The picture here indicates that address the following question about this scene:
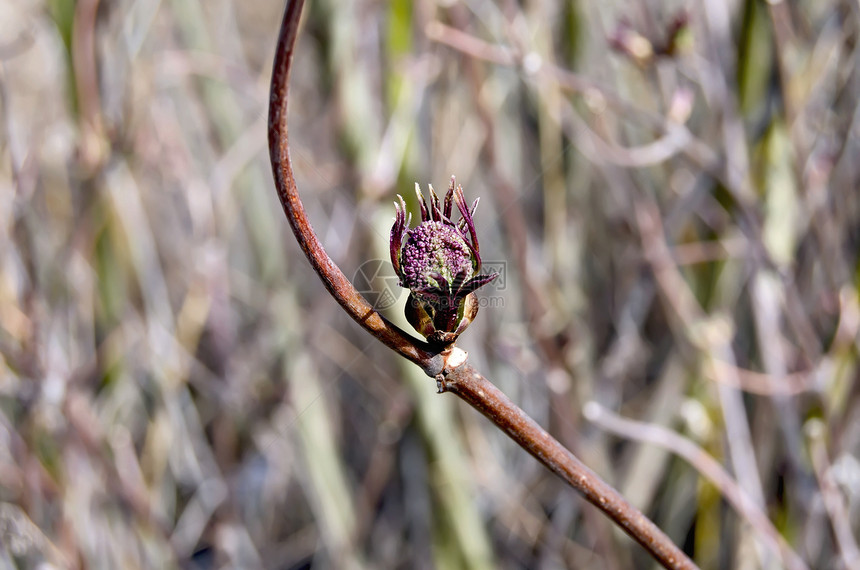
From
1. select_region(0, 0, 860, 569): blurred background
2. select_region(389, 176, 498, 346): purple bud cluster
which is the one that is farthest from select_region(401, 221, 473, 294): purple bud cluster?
select_region(0, 0, 860, 569): blurred background

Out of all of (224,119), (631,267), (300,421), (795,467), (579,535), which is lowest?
(579,535)

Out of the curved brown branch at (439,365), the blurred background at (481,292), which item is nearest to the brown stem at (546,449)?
the curved brown branch at (439,365)

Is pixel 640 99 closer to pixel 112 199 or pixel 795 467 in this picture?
pixel 795 467

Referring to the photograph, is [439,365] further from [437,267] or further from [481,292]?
[481,292]

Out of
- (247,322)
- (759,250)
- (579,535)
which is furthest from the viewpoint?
(247,322)

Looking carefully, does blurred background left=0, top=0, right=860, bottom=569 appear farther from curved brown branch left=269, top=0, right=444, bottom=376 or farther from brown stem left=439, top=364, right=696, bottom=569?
curved brown branch left=269, top=0, right=444, bottom=376

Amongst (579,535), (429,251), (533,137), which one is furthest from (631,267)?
(429,251)
